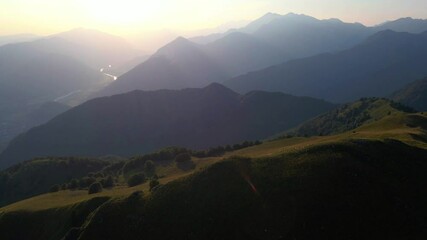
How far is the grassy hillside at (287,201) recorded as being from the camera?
172 ft

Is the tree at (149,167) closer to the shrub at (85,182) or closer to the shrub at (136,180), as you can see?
the shrub at (85,182)

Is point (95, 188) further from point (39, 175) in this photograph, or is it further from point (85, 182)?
point (39, 175)

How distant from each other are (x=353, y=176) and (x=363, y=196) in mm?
3845

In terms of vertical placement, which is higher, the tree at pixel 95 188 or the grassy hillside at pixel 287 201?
the grassy hillside at pixel 287 201

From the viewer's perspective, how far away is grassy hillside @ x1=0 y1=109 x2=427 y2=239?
52.4 m

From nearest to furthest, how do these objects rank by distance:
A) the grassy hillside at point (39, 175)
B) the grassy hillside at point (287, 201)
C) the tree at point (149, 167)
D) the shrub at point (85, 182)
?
the grassy hillside at point (287, 201) → the shrub at point (85, 182) → the tree at point (149, 167) → the grassy hillside at point (39, 175)

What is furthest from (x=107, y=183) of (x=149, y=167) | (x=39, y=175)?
(x=39, y=175)

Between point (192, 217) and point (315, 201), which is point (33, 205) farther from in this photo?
point (315, 201)

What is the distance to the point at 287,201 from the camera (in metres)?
56.3

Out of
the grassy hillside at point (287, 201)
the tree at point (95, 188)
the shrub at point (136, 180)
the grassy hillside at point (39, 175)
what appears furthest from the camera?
the grassy hillside at point (39, 175)

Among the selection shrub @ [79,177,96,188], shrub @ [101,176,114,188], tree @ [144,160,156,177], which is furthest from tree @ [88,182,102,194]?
tree @ [144,160,156,177]

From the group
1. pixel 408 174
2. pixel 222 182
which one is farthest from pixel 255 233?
pixel 408 174

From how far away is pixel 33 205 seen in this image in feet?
298

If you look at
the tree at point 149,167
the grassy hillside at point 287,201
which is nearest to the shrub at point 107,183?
the tree at point 149,167
